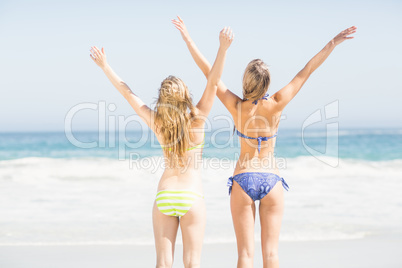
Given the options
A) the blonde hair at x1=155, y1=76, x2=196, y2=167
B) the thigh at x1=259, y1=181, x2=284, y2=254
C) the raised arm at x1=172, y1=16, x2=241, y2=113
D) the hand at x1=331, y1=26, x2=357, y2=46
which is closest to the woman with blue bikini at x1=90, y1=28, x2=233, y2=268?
the blonde hair at x1=155, y1=76, x2=196, y2=167

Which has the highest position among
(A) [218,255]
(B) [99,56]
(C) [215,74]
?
(B) [99,56]

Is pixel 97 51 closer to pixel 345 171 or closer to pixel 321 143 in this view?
pixel 345 171

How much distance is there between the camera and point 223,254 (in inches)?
189

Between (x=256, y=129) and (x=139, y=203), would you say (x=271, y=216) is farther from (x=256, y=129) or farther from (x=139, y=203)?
(x=139, y=203)

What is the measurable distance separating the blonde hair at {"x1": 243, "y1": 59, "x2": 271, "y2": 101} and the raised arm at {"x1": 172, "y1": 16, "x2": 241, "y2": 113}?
13cm

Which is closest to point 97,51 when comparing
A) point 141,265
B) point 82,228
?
point 141,265

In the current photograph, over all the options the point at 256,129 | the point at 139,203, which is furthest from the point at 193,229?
the point at 139,203

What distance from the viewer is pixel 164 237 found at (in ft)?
9.43

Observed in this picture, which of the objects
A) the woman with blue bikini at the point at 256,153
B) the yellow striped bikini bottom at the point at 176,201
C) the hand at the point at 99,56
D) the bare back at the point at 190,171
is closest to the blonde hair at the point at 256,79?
the woman with blue bikini at the point at 256,153

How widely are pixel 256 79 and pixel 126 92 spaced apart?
0.95 metres

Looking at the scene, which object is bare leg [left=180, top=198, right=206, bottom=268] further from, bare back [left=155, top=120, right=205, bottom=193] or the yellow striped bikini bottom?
bare back [left=155, top=120, right=205, bottom=193]

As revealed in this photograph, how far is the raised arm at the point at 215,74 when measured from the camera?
2863mm

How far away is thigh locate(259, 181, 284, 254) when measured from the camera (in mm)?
3125

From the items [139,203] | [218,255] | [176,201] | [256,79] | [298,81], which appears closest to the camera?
[176,201]
